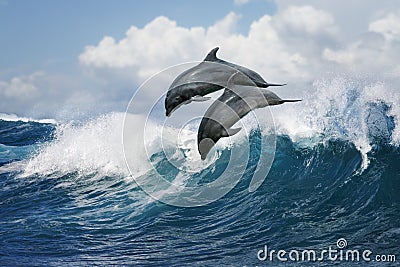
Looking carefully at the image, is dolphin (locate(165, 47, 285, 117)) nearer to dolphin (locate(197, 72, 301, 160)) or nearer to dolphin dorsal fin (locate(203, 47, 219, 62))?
dolphin (locate(197, 72, 301, 160))

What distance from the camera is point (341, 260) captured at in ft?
22.5

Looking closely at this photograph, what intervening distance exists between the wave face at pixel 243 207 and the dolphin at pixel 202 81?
3569mm

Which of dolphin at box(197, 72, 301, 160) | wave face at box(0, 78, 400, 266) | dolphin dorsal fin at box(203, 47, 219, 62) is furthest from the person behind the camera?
wave face at box(0, 78, 400, 266)

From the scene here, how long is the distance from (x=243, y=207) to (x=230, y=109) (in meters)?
7.75

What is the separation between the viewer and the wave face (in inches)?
307

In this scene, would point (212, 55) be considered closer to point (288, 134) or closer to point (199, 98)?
point (199, 98)

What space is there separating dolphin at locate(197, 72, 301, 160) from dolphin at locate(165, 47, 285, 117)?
0.12 feet

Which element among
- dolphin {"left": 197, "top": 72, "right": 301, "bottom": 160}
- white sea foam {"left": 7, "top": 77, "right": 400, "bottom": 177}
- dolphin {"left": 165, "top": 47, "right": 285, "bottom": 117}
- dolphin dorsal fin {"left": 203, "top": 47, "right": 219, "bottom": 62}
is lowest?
dolphin {"left": 197, "top": 72, "right": 301, "bottom": 160}

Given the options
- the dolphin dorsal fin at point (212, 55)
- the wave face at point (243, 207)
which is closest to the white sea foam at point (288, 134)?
the wave face at point (243, 207)

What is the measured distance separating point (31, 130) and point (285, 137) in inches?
1170

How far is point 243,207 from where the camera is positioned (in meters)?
9.98

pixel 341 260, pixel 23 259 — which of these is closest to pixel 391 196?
pixel 341 260

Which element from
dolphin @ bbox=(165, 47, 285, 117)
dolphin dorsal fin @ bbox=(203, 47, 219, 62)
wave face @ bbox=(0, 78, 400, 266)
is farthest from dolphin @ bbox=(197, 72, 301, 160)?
wave face @ bbox=(0, 78, 400, 266)

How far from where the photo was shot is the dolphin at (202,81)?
2.45 m
